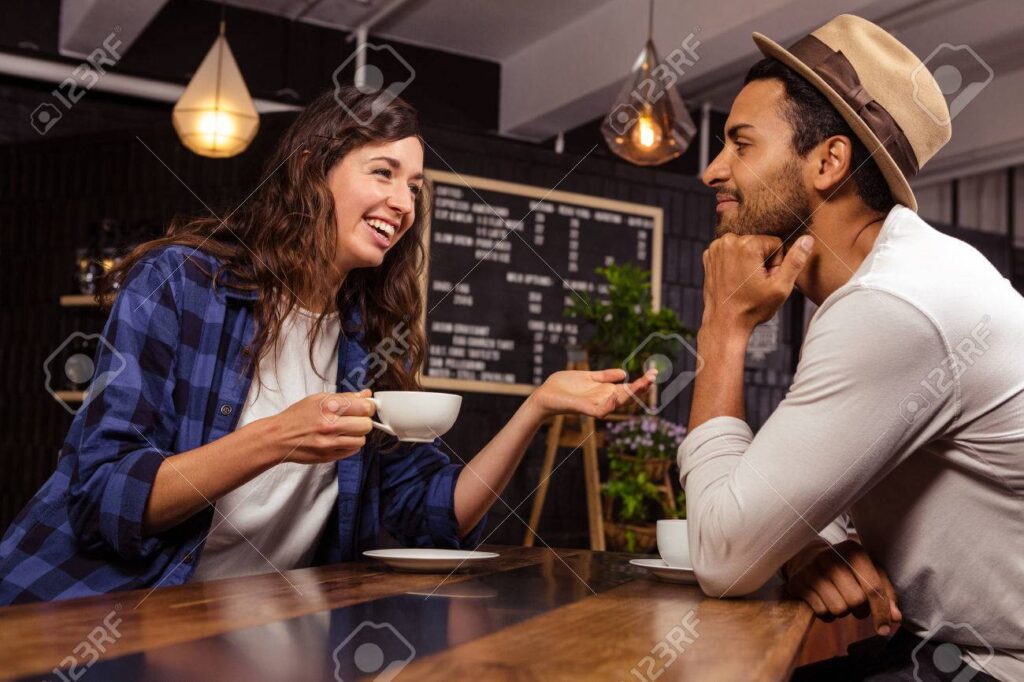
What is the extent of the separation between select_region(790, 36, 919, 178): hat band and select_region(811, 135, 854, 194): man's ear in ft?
0.14

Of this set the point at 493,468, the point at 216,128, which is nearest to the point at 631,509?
the point at 216,128

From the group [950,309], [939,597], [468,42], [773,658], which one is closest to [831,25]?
[950,309]

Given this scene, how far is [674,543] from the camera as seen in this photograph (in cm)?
148

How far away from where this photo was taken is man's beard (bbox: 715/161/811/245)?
1.56 metres

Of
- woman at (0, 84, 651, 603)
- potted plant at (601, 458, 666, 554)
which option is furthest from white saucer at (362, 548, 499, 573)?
potted plant at (601, 458, 666, 554)

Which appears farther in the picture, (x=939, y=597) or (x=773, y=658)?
(x=939, y=597)

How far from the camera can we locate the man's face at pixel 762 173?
1.56m

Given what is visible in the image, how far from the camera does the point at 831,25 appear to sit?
62.0 inches

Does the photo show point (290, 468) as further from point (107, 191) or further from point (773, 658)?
point (107, 191)

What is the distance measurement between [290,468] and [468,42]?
17.1ft

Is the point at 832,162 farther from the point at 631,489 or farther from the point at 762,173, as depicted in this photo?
the point at 631,489

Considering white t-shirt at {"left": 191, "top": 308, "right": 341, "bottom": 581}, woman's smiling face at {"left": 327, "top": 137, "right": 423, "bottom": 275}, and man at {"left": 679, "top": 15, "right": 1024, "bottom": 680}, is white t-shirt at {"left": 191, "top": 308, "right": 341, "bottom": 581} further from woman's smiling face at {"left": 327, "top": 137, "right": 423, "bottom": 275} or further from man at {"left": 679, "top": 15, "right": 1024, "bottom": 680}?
man at {"left": 679, "top": 15, "right": 1024, "bottom": 680}

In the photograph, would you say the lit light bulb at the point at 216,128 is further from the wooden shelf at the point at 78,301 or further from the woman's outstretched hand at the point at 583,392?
the woman's outstretched hand at the point at 583,392

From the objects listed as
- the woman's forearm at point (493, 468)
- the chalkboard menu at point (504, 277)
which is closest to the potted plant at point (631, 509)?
the chalkboard menu at point (504, 277)
